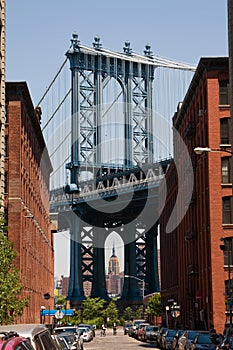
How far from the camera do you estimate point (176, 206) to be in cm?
9500

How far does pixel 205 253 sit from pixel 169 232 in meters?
41.8

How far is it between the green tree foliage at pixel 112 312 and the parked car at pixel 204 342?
123 metres

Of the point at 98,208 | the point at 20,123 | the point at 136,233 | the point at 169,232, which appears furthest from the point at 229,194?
the point at 136,233

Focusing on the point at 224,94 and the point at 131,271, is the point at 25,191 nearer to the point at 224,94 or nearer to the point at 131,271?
the point at 224,94

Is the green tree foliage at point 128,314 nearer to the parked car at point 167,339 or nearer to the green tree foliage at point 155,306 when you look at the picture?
the green tree foliage at point 155,306

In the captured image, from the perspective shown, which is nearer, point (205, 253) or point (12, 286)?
point (12, 286)

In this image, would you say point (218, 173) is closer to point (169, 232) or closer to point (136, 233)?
point (169, 232)

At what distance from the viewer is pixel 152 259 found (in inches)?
6732

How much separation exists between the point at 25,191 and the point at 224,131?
21.2 m

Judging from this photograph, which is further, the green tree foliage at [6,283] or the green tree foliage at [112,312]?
the green tree foliage at [112,312]

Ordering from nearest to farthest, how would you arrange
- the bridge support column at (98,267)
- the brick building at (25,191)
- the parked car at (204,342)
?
the parked car at (204,342), the brick building at (25,191), the bridge support column at (98,267)

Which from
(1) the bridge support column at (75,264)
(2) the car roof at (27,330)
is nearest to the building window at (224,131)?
(2) the car roof at (27,330)

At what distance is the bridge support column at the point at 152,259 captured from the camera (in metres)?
170

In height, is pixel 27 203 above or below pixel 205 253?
above
